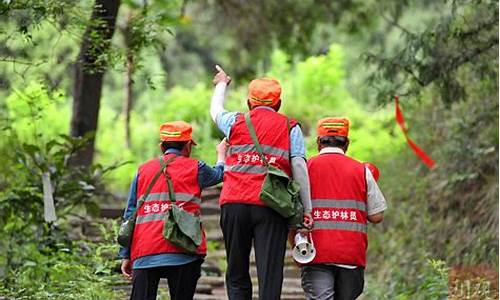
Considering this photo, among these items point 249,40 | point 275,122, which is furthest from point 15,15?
point 249,40

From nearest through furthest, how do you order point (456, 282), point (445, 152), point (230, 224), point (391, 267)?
1. point (230, 224)
2. point (456, 282)
3. point (391, 267)
4. point (445, 152)

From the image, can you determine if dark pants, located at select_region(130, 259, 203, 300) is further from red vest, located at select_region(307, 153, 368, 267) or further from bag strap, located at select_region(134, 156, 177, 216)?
red vest, located at select_region(307, 153, 368, 267)

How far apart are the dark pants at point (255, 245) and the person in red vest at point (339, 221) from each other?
0.25 meters

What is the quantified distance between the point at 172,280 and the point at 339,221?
48.0 inches

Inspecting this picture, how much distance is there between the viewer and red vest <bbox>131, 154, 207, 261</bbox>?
709 centimetres

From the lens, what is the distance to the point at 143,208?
7219 millimetres

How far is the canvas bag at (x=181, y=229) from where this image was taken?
700 cm

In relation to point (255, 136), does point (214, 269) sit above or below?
below

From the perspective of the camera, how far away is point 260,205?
22.1 ft

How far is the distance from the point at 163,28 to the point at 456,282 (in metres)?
3.53

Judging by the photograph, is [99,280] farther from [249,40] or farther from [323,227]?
[249,40]

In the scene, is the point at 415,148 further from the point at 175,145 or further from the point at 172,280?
the point at 172,280

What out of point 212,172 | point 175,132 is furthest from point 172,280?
point 175,132

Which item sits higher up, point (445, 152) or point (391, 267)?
point (445, 152)
